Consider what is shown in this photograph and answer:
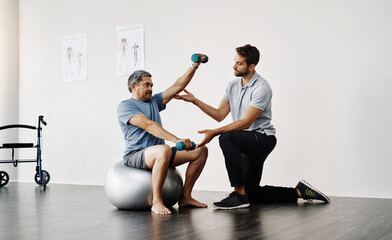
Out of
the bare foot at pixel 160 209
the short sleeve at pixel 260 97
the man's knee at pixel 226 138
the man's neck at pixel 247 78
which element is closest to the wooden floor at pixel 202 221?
the bare foot at pixel 160 209

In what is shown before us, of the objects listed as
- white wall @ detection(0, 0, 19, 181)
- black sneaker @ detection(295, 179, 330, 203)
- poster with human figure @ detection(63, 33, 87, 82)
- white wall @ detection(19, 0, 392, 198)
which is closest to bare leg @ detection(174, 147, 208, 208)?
black sneaker @ detection(295, 179, 330, 203)

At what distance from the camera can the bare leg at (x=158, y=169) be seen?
3.32 metres

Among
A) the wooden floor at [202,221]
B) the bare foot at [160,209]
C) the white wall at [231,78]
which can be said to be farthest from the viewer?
the white wall at [231,78]

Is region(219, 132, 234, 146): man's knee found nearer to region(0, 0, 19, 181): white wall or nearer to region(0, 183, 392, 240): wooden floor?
region(0, 183, 392, 240): wooden floor

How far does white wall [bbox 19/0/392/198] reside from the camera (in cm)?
423

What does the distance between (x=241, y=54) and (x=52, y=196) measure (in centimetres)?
239

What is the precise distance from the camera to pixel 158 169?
131 inches

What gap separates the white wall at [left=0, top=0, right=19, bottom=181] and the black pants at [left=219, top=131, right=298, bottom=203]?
162 inches

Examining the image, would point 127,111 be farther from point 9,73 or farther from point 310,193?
point 9,73

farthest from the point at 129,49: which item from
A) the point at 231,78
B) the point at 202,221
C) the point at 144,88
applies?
the point at 202,221

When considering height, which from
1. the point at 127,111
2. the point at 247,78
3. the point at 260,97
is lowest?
the point at 127,111

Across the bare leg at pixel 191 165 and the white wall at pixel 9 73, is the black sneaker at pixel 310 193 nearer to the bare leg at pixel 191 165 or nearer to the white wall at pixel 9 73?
A: the bare leg at pixel 191 165

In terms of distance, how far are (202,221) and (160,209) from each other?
1.50ft

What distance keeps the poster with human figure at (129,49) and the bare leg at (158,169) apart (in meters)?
2.45
